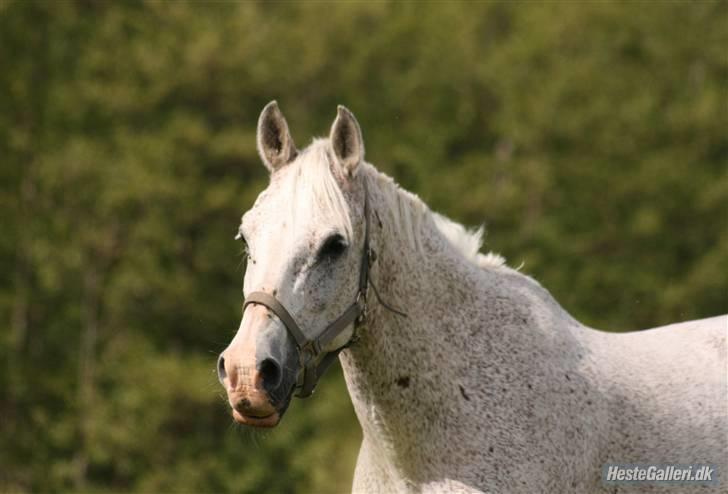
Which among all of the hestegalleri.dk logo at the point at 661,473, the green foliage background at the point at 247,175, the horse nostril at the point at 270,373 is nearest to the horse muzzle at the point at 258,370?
the horse nostril at the point at 270,373

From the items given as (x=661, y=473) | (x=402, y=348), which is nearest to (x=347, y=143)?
(x=402, y=348)

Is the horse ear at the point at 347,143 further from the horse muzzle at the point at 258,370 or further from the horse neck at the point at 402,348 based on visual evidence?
the horse muzzle at the point at 258,370

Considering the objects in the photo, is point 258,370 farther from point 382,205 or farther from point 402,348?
point 382,205

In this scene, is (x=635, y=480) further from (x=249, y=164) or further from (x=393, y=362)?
(x=249, y=164)

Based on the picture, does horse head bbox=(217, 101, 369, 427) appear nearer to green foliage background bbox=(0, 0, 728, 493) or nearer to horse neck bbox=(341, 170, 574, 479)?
horse neck bbox=(341, 170, 574, 479)

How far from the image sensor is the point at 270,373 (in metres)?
5.05

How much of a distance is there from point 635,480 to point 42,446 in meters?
23.0

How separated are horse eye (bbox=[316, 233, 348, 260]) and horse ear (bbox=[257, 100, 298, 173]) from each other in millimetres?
633

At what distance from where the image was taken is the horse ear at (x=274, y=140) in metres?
5.80

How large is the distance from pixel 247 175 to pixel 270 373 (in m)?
25.7

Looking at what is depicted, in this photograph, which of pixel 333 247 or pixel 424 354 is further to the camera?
pixel 424 354

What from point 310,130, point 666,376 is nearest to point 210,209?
point 310,130

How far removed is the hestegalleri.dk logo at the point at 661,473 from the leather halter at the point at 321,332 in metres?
1.58

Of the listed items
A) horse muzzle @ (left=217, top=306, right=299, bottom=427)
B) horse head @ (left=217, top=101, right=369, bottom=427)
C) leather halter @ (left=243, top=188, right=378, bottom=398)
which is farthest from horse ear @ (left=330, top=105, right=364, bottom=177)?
horse muzzle @ (left=217, top=306, right=299, bottom=427)
